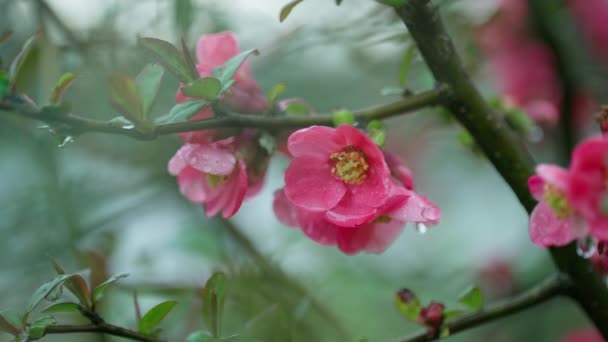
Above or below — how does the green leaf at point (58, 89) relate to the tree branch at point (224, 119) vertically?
above

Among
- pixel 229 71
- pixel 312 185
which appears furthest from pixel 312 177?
pixel 229 71

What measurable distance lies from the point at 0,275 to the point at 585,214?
0.93m

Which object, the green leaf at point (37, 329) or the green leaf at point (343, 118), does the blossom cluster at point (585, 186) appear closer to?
the green leaf at point (343, 118)

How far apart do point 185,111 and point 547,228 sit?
26 cm

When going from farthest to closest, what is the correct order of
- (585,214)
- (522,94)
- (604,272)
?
(522,94) < (604,272) < (585,214)

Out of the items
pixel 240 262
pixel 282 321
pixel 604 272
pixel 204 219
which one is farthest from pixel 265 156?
pixel 204 219

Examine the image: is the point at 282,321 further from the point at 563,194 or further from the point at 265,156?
the point at 563,194

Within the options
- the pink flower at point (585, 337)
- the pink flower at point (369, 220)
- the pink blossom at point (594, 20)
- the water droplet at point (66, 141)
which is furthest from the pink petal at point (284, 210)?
the pink blossom at point (594, 20)

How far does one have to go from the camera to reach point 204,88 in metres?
0.46

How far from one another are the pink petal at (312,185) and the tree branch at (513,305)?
14 cm

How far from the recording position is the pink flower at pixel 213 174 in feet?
1.69

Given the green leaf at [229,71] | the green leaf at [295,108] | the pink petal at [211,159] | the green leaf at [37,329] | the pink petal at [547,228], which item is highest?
the green leaf at [229,71]

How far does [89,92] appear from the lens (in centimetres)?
101

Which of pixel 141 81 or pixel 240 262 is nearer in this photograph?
pixel 141 81
